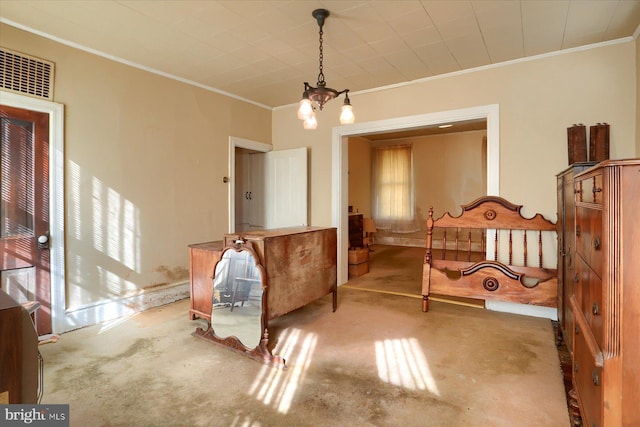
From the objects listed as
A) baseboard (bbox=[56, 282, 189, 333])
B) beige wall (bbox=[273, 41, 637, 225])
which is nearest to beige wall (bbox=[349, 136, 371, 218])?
beige wall (bbox=[273, 41, 637, 225])

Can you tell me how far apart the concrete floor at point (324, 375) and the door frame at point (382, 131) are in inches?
57.9

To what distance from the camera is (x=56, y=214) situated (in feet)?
9.58

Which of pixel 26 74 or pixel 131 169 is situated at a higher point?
pixel 26 74

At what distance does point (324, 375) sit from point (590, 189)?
1.86 meters

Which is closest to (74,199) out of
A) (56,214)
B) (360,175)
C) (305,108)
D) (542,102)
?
(56,214)

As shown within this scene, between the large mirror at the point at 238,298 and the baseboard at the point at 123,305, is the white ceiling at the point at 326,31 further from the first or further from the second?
the baseboard at the point at 123,305

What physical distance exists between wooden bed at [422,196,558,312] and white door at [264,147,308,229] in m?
1.94

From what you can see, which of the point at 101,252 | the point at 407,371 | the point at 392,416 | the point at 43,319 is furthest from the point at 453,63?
the point at 43,319

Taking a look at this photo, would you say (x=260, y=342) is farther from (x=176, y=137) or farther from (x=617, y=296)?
(x=176, y=137)

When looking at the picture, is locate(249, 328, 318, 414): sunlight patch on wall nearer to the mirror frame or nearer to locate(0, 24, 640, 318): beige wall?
the mirror frame

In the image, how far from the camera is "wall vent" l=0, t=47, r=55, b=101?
2639 mm

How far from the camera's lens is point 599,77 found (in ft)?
10.0

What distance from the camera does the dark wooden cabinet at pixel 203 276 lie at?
3.00 meters

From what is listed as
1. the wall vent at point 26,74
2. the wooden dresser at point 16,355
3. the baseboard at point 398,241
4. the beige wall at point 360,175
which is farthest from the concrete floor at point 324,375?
the beige wall at point 360,175
